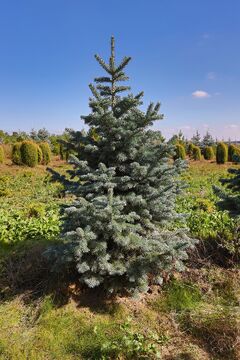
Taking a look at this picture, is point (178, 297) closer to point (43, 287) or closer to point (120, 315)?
point (120, 315)

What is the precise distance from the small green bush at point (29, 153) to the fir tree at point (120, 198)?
737 inches

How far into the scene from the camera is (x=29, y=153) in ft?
73.4

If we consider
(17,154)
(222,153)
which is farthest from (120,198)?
Answer: (222,153)

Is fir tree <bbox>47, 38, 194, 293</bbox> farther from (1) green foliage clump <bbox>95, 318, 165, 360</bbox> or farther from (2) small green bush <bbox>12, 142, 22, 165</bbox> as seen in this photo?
(2) small green bush <bbox>12, 142, 22, 165</bbox>

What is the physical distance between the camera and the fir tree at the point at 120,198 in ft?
12.4

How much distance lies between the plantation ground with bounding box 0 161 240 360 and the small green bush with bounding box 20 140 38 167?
17.8 metres

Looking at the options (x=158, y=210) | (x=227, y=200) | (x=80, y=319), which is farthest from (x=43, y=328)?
(x=227, y=200)

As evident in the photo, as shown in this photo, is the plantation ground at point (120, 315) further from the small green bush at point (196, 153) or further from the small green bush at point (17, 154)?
the small green bush at point (196, 153)

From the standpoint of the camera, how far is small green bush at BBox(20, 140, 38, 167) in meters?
22.2

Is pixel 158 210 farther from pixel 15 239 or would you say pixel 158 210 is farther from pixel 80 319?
pixel 15 239

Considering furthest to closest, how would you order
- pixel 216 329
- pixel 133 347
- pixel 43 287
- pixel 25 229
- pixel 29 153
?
1. pixel 29 153
2. pixel 25 229
3. pixel 43 287
4. pixel 216 329
5. pixel 133 347

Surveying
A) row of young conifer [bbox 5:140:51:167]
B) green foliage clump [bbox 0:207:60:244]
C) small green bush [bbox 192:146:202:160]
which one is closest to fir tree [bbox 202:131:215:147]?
small green bush [bbox 192:146:202:160]

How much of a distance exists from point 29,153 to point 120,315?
1995 cm

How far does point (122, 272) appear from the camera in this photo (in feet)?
12.5
